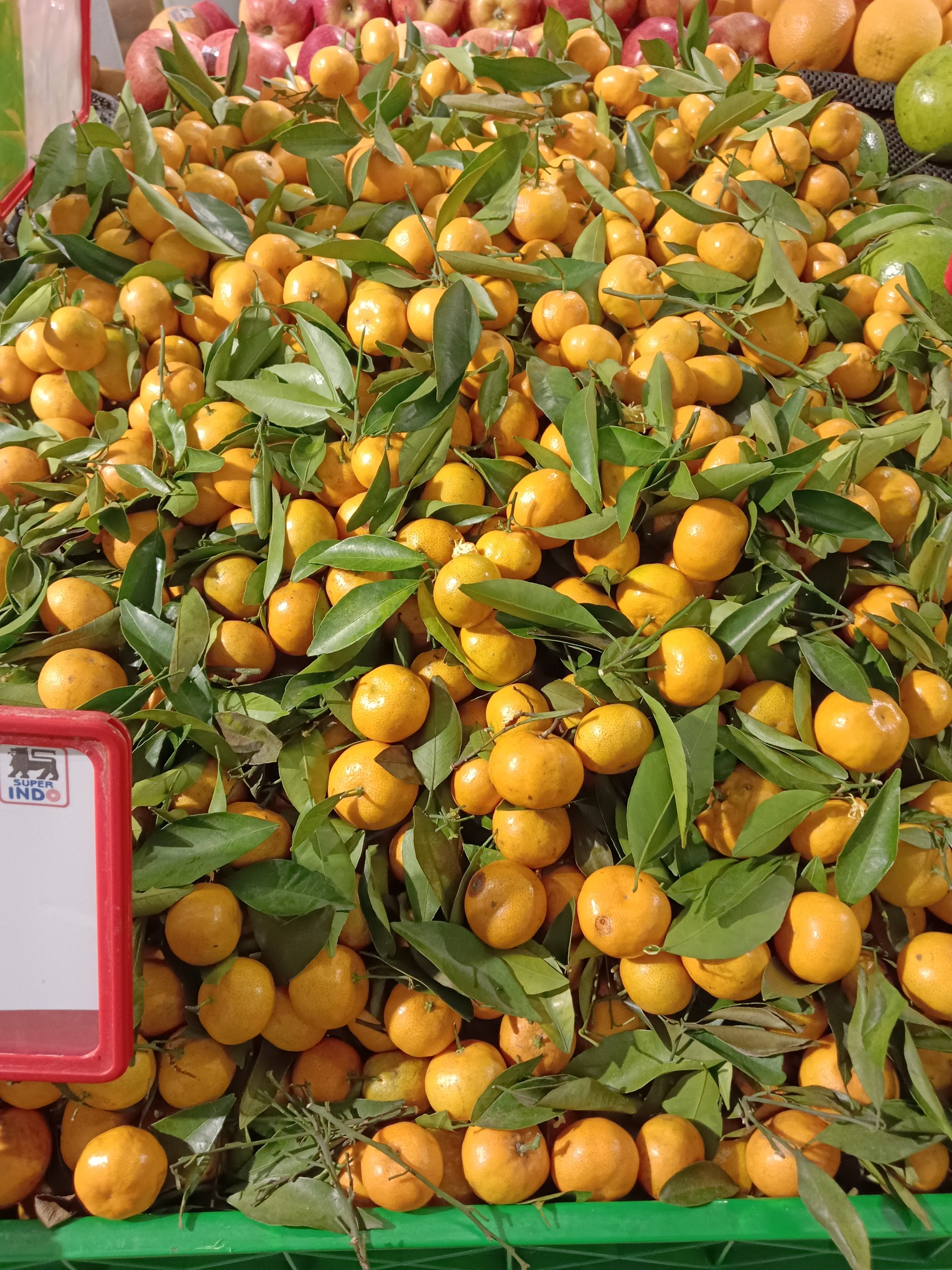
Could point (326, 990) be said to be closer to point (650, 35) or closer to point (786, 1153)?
point (786, 1153)

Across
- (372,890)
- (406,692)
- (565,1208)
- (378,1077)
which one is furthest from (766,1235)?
(406,692)

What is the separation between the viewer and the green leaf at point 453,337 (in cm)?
117

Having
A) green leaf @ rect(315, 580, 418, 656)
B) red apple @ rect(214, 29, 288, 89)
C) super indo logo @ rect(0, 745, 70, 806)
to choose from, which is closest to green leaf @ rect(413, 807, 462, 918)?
green leaf @ rect(315, 580, 418, 656)

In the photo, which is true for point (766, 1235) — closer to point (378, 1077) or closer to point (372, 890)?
point (378, 1077)

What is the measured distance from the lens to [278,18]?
8.40ft

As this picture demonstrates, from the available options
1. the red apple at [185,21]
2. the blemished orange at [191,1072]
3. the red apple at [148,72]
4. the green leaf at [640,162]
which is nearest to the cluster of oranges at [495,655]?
the blemished orange at [191,1072]

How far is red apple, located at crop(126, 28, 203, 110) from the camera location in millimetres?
1954

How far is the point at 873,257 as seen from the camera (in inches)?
66.6

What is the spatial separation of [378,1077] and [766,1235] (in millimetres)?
428

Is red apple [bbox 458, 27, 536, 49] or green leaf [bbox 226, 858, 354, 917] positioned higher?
red apple [bbox 458, 27, 536, 49]

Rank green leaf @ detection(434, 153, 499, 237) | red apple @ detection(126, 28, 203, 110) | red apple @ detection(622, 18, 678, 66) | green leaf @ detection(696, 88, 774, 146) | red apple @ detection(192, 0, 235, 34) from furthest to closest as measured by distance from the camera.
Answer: red apple @ detection(192, 0, 235, 34) → red apple @ detection(622, 18, 678, 66) → red apple @ detection(126, 28, 203, 110) → green leaf @ detection(696, 88, 774, 146) → green leaf @ detection(434, 153, 499, 237)

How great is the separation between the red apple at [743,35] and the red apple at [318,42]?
0.98 metres

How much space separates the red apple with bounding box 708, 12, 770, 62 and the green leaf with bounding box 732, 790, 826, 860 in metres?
2.22

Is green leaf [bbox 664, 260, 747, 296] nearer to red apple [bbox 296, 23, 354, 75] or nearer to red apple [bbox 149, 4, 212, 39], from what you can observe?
red apple [bbox 296, 23, 354, 75]
